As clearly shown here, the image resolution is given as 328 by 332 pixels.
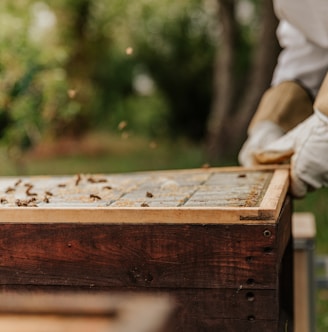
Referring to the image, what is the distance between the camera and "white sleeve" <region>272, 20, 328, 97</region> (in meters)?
3.54

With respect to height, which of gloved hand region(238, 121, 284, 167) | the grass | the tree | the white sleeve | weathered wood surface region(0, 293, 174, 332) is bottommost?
the grass

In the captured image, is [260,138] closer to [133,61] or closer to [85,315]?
[85,315]

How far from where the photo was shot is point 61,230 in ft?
7.02

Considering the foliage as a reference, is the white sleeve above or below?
above

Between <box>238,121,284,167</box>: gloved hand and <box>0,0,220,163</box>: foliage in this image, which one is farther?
<box>0,0,220,163</box>: foliage

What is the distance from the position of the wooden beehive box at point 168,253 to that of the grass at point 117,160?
4390 millimetres

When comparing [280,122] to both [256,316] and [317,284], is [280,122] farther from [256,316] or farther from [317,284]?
[256,316]

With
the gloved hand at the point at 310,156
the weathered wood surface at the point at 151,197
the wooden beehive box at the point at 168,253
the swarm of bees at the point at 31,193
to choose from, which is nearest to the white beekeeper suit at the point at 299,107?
the gloved hand at the point at 310,156

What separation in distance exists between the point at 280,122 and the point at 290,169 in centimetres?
46

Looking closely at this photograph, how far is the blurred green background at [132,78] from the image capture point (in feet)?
46.5

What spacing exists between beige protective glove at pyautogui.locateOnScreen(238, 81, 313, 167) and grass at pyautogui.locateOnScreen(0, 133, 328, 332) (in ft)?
10.2

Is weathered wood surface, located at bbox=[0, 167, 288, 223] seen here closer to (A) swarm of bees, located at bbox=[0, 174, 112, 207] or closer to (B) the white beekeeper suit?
(A) swarm of bees, located at bbox=[0, 174, 112, 207]

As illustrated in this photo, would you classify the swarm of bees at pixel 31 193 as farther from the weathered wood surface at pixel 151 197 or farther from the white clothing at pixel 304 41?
the white clothing at pixel 304 41

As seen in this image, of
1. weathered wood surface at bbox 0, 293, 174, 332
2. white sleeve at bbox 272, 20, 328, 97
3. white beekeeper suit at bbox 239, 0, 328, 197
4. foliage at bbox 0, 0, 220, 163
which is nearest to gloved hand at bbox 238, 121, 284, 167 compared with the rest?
white beekeeper suit at bbox 239, 0, 328, 197
